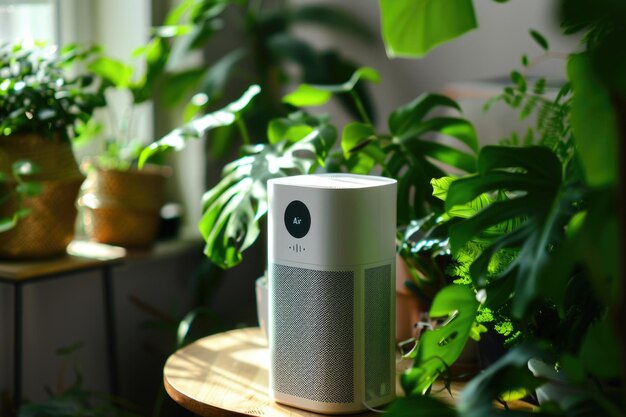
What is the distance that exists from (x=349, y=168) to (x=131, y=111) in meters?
0.90

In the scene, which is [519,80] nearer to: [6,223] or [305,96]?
[305,96]

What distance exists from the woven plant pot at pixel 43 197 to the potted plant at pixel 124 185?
17cm

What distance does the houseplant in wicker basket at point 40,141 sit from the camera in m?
1.58

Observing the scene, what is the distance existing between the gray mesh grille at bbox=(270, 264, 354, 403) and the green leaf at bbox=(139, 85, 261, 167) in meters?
0.35

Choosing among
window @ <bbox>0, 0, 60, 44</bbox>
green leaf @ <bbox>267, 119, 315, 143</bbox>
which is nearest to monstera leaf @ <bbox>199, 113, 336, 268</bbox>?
green leaf @ <bbox>267, 119, 315, 143</bbox>

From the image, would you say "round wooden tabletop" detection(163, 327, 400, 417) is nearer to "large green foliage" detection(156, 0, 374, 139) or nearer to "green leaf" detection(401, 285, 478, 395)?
"green leaf" detection(401, 285, 478, 395)

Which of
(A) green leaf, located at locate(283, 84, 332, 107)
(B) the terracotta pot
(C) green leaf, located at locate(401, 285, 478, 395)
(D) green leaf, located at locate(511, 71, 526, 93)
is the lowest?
(B) the terracotta pot

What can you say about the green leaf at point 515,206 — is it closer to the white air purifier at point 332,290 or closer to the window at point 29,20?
the white air purifier at point 332,290

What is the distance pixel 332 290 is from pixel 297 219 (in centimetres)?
10

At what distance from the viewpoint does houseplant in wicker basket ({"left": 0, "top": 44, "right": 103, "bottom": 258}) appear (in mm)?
1580

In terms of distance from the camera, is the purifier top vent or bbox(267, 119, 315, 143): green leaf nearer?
the purifier top vent

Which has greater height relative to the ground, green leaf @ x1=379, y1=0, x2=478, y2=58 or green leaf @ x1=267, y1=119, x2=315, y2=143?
green leaf @ x1=379, y1=0, x2=478, y2=58

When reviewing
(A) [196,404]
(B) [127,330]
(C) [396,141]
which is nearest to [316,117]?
(C) [396,141]

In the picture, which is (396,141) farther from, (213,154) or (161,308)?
(161,308)
